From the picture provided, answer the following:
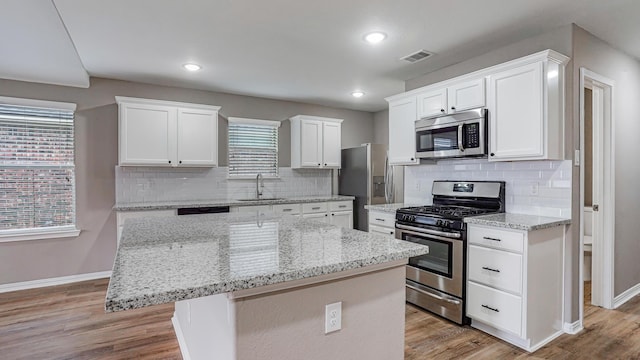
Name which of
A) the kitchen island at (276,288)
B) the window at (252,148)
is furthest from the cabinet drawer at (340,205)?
the kitchen island at (276,288)

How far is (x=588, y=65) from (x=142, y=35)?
12.2ft

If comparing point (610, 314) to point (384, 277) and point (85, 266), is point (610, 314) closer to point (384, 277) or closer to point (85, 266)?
point (384, 277)

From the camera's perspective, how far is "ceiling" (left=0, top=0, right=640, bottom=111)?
2420 mm

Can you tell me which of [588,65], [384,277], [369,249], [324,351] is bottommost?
[324,351]

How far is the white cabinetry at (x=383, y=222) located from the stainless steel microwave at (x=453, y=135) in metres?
0.71

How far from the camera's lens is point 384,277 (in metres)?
1.47

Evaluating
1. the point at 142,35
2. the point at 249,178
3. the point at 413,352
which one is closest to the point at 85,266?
the point at 249,178

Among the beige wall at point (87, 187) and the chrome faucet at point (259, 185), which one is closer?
the beige wall at point (87, 187)

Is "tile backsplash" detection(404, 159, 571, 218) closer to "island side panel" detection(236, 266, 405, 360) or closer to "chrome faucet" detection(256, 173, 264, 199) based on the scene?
"island side panel" detection(236, 266, 405, 360)

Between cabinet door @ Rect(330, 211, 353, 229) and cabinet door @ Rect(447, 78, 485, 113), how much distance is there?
2.44 metres

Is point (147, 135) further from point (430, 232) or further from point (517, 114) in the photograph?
point (517, 114)

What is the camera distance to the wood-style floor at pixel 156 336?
2.38m

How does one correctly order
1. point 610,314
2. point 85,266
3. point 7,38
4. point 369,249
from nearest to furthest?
point 369,249, point 7,38, point 610,314, point 85,266

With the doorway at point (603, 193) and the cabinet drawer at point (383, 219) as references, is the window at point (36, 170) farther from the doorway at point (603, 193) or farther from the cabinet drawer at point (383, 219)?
the doorway at point (603, 193)
